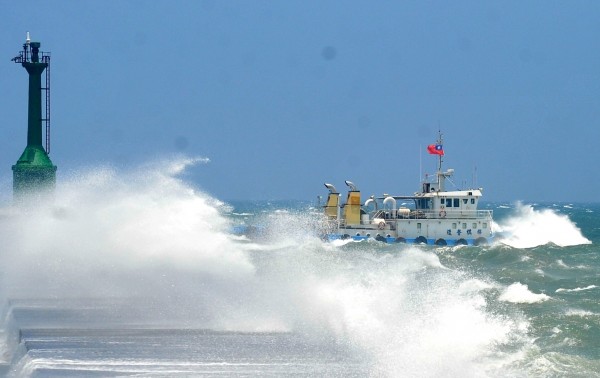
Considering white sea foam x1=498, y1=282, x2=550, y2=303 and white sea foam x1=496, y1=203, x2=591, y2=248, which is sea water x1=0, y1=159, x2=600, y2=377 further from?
white sea foam x1=496, y1=203, x2=591, y2=248

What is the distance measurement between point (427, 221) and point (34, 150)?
21670 millimetres

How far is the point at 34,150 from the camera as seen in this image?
51.6 m

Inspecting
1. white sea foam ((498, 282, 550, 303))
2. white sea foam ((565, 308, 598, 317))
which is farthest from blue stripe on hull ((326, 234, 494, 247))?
white sea foam ((565, 308, 598, 317))

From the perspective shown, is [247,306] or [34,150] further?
[34,150]

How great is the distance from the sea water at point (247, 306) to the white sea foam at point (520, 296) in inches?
3.1

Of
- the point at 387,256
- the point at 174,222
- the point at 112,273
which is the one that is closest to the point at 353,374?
the point at 112,273

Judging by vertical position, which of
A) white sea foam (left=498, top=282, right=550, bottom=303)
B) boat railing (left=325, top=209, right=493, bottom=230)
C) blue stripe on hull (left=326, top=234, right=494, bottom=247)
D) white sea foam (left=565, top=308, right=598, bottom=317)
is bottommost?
white sea foam (left=565, top=308, right=598, bottom=317)

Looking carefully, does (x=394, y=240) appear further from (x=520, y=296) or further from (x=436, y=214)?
(x=520, y=296)

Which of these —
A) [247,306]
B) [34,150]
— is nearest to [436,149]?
[34,150]

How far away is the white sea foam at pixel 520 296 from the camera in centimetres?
3093

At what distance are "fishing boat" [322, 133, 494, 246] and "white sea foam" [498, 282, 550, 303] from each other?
79.9 ft

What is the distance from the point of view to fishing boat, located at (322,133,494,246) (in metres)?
57.9

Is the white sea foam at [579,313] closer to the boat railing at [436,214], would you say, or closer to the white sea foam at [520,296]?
the white sea foam at [520,296]

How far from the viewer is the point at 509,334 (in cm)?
2359
